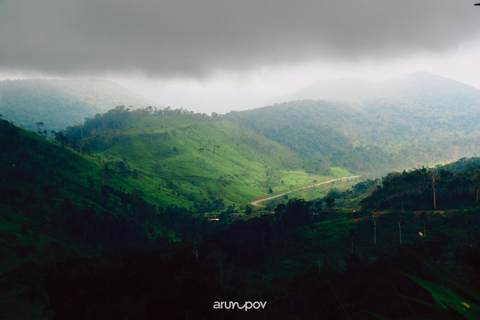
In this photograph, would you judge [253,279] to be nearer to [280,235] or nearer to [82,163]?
[280,235]

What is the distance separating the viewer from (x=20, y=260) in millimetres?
51969

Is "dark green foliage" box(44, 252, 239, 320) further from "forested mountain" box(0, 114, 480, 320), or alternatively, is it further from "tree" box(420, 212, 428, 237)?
"tree" box(420, 212, 428, 237)

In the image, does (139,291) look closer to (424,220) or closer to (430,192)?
(424,220)

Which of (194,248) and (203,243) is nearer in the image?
(194,248)

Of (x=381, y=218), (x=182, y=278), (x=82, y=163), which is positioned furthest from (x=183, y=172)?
(x=182, y=278)

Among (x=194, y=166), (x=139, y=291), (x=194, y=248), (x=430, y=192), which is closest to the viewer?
(x=139, y=291)

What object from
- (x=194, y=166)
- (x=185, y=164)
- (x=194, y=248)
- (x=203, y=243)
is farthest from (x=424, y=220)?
(x=185, y=164)

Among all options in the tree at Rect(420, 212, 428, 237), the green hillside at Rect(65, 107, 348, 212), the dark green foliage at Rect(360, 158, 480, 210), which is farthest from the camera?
the green hillside at Rect(65, 107, 348, 212)

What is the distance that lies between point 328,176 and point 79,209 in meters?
141

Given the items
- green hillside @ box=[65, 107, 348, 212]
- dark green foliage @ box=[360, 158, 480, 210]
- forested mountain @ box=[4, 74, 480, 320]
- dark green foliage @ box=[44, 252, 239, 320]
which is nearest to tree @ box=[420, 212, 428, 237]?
forested mountain @ box=[4, 74, 480, 320]

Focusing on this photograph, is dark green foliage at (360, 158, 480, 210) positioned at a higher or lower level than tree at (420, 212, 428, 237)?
higher

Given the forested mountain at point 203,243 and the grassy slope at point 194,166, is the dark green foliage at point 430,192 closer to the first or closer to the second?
the forested mountain at point 203,243

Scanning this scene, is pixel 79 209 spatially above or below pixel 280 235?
above

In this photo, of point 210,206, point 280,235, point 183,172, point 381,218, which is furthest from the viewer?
point 183,172
